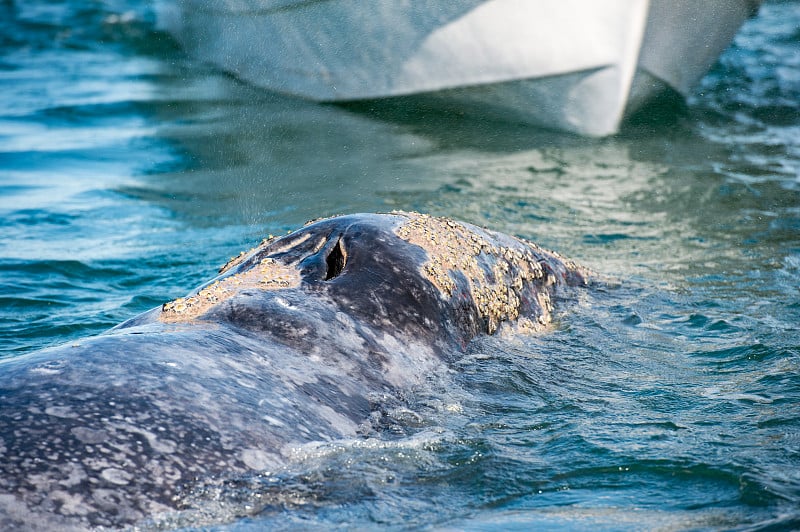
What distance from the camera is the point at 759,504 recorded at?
10.1 ft

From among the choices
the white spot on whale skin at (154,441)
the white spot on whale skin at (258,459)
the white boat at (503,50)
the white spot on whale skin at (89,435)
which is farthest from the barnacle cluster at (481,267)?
the white boat at (503,50)

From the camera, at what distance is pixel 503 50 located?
1080cm

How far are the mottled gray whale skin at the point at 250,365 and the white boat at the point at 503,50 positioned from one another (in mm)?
6172

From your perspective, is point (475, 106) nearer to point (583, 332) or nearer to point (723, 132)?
point (723, 132)

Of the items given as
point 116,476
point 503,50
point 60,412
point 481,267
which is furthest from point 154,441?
point 503,50

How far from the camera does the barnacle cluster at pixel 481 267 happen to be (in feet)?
13.9

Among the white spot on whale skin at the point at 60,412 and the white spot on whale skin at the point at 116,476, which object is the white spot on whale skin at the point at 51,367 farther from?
the white spot on whale skin at the point at 116,476

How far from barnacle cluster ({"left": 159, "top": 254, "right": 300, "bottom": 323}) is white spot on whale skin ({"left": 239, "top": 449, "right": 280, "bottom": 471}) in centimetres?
90

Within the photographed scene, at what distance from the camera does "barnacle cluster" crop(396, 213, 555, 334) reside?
422 centimetres

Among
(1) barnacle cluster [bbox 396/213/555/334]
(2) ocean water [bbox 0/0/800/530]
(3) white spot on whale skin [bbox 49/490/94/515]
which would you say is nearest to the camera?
(3) white spot on whale skin [bbox 49/490/94/515]

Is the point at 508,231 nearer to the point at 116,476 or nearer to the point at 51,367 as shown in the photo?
the point at 51,367

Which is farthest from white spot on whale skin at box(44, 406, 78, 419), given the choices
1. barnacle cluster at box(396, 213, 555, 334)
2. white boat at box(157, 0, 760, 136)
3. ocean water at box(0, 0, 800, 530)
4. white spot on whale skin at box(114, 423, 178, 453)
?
white boat at box(157, 0, 760, 136)

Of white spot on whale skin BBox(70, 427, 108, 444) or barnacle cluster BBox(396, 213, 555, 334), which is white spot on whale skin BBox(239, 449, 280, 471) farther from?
barnacle cluster BBox(396, 213, 555, 334)

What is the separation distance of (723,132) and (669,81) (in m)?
0.96
